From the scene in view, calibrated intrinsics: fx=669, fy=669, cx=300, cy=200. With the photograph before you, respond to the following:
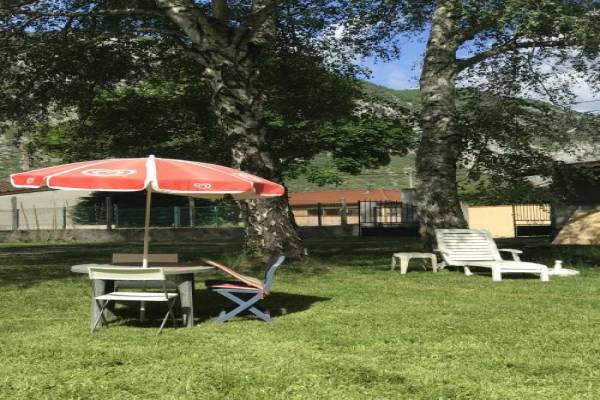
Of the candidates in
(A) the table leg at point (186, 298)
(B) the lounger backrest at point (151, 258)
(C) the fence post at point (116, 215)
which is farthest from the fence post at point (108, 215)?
(A) the table leg at point (186, 298)

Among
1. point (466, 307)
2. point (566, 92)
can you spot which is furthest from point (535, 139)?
point (466, 307)

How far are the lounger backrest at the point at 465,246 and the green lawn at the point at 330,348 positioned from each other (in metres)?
2.56

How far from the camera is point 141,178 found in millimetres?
6840

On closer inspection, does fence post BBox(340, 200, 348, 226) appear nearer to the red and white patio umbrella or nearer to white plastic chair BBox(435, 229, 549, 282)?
white plastic chair BBox(435, 229, 549, 282)

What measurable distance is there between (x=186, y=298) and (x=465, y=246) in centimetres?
761

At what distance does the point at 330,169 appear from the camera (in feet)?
145

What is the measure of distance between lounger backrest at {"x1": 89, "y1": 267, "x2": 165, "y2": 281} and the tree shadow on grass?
37.3 inches

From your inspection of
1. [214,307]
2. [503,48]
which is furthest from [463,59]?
[214,307]

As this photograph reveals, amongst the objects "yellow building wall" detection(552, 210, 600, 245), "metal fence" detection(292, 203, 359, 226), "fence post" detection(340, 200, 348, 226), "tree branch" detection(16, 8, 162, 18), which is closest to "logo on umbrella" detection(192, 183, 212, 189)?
"tree branch" detection(16, 8, 162, 18)

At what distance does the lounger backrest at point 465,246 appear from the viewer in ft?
44.1

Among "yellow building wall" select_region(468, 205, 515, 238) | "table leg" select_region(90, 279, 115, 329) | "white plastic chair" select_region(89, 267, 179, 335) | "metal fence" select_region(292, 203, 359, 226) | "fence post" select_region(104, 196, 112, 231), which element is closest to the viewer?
"white plastic chair" select_region(89, 267, 179, 335)

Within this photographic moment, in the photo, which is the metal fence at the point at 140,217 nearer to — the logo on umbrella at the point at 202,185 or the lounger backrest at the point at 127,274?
the lounger backrest at the point at 127,274

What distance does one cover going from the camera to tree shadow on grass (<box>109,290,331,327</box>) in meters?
8.35

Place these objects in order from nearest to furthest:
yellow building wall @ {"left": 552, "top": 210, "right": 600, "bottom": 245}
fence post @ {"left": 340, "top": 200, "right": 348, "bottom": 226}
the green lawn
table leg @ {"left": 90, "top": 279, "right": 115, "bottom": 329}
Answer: the green lawn < table leg @ {"left": 90, "top": 279, "right": 115, "bottom": 329} < yellow building wall @ {"left": 552, "top": 210, "right": 600, "bottom": 245} < fence post @ {"left": 340, "top": 200, "right": 348, "bottom": 226}
